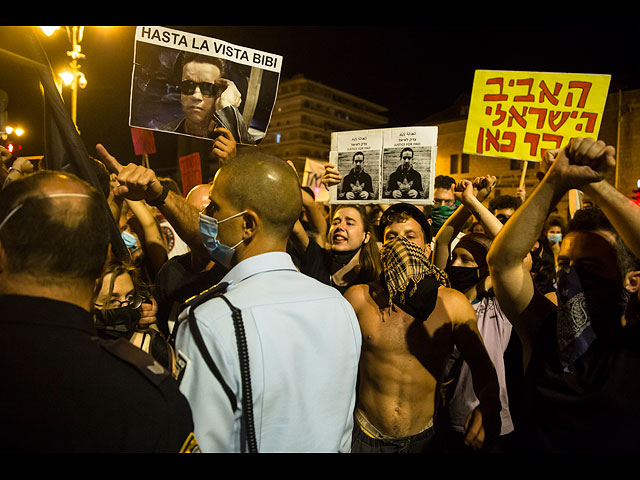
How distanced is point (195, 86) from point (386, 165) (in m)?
2.02

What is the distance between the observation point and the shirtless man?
3186 mm

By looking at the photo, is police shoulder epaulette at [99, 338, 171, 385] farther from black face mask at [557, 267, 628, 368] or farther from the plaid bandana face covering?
the plaid bandana face covering

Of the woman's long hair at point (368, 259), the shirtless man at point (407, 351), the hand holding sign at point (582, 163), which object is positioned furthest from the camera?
the woman's long hair at point (368, 259)

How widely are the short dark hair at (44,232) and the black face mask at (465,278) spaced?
11.9ft

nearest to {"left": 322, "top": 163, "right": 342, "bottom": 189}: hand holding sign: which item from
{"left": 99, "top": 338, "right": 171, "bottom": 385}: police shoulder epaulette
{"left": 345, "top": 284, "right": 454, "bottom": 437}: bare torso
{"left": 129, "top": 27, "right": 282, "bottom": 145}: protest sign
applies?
{"left": 129, "top": 27, "right": 282, "bottom": 145}: protest sign

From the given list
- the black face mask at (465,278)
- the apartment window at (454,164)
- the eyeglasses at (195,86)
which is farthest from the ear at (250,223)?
the apartment window at (454,164)

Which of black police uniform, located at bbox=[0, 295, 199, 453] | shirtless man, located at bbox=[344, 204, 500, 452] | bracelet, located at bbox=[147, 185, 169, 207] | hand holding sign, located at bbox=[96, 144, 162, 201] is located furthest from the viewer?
shirtless man, located at bbox=[344, 204, 500, 452]

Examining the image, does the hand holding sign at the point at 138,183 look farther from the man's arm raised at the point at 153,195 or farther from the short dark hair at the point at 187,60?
the short dark hair at the point at 187,60

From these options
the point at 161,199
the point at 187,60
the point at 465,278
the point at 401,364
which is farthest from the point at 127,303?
the point at 465,278

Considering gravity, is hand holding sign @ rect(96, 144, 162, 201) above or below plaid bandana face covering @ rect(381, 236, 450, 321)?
above

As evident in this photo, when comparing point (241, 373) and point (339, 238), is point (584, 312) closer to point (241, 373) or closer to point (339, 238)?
point (241, 373)

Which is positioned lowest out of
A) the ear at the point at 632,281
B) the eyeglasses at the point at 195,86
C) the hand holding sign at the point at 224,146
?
the ear at the point at 632,281

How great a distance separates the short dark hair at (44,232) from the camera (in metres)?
1.31

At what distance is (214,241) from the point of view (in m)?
2.15
